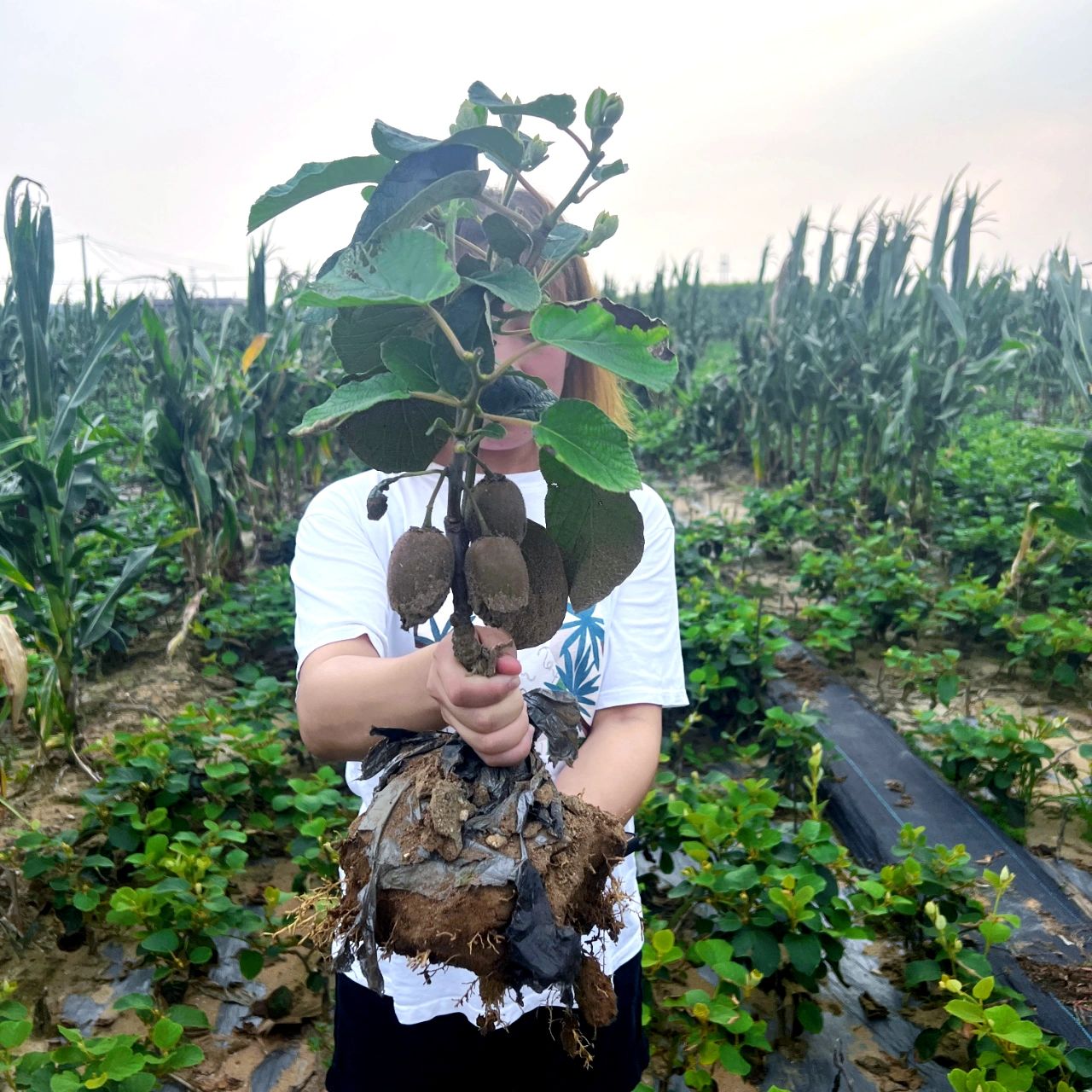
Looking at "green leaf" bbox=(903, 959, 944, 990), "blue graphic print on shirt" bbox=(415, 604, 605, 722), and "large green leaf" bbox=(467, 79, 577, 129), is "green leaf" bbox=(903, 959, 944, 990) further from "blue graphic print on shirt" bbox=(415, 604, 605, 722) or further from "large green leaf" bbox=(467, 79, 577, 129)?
"large green leaf" bbox=(467, 79, 577, 129)

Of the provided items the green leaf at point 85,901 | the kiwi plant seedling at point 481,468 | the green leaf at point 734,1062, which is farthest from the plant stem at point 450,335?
the green leaf at point 85,901

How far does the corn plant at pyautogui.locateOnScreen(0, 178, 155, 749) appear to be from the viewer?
2326 millimetres

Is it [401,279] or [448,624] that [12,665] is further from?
[401,279]

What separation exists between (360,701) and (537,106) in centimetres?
59

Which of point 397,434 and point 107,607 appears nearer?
point 397,434

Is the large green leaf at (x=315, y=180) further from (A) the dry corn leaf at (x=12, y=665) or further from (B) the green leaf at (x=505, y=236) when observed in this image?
(A) the dry corn leaf at (x=12, y=665)

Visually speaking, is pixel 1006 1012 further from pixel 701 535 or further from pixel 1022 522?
pixel 1022 522

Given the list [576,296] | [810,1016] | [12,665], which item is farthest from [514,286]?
[12,665]

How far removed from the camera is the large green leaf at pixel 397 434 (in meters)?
0.70

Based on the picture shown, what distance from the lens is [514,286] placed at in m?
0.62

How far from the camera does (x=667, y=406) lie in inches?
394

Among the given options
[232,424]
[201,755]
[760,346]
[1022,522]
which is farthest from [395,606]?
[760,346]

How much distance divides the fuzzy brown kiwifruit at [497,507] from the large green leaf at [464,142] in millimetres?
255

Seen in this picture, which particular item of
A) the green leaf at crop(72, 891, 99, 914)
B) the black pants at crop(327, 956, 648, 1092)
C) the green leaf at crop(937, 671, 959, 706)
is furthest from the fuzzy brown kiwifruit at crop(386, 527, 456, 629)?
the green leaf at crop(937, 671, 959, 706)
